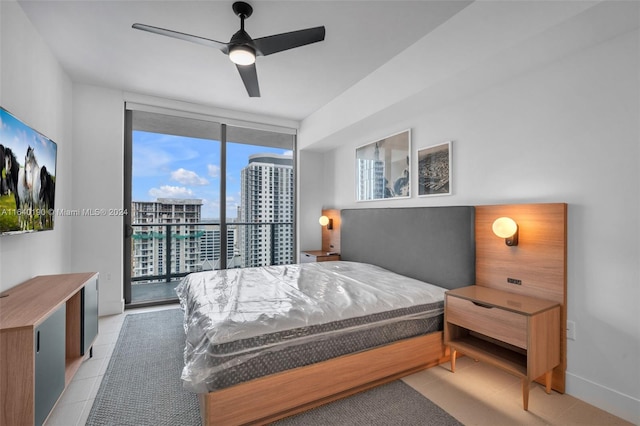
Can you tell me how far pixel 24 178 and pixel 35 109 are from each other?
76cm

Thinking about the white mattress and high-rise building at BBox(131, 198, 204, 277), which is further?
high-rise building at BBox(131, 198, 204, 277)

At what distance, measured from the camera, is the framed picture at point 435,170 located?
296cm

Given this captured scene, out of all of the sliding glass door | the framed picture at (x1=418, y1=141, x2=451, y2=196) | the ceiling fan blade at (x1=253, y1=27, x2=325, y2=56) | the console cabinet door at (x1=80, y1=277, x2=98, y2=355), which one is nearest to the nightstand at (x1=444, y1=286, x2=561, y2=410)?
the framed picture at (x1=418, y1=141, x2=451, y2=196)

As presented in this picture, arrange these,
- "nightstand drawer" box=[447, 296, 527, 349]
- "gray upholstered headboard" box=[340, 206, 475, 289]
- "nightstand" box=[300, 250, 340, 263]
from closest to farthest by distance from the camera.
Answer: "nightstand drawer" box=[447, 296, 527, 349] → "gray upholstered headboard" box=[340, 206, 475, 289] → "nightstand" box=[300, 250, 340, 263]

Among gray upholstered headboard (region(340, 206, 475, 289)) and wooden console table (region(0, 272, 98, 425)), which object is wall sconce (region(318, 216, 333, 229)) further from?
wooden console table (region(0, 272, 98, 425))

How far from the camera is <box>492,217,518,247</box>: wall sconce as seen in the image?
2.25m

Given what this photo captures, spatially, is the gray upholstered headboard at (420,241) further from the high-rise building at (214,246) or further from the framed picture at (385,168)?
the high-rise building at (214,246)

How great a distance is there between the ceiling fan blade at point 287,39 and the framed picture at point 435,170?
5.44 ft

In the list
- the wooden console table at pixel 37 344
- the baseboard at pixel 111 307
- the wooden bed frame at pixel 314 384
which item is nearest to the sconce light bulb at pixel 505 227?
the wooden bed frame at pixel 314 384

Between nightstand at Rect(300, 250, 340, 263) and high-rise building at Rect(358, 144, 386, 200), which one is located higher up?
high-rise building at Rect(358, 144, 386, 200)

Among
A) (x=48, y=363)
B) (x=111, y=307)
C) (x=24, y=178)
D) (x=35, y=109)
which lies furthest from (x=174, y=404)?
(x=35, y=109)

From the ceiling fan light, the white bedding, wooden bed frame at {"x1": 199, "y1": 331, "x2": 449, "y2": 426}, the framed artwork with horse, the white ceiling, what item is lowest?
wooden bed frame at {"x1": 199, "y1": 331, "x2": 449, "y2": 426}

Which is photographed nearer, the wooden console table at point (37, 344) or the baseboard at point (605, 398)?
the wooden console table at point (37, 344)

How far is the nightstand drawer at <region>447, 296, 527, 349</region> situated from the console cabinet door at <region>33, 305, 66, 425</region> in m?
2.59
